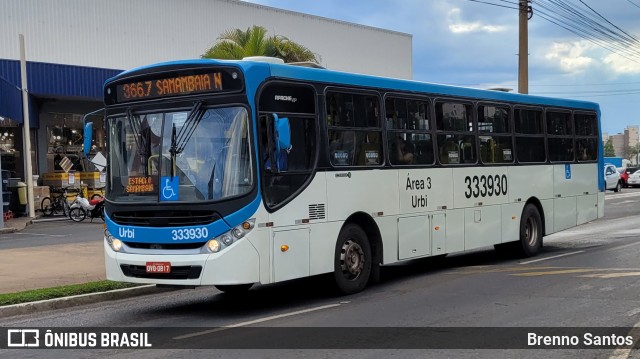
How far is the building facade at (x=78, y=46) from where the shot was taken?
32969 mm

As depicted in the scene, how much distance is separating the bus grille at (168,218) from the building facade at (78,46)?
63.3ft

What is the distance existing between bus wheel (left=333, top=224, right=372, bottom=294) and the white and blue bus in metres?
0.02

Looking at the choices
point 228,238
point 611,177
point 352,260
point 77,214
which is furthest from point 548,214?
point 611,177

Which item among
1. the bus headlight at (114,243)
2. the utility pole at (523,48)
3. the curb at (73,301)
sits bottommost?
the curb at (73,301)

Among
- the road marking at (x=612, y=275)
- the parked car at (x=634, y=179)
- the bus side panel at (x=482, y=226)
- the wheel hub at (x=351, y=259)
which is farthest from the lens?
the parked car at (x=634, y=179)

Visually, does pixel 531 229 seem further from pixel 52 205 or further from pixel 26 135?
pixel 52 205

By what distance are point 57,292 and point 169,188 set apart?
2.96 meters

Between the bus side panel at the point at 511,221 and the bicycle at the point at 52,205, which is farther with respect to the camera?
the bicycle at the point at 52,205

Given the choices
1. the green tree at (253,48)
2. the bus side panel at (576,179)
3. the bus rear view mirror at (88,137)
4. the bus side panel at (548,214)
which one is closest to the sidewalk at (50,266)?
the bus rear view mirror at (88,137)

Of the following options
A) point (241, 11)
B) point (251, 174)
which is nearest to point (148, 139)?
point (251, 174)

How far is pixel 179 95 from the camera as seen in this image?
358 inches

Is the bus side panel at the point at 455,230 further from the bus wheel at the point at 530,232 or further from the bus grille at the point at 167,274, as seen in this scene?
the bus grille at the point at 167,274

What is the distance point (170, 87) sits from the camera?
361 inches

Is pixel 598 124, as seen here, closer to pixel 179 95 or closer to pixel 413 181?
pixel 413 181
